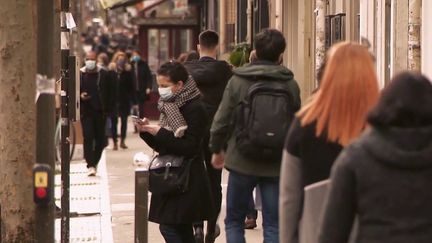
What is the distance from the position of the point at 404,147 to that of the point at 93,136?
15153 mm

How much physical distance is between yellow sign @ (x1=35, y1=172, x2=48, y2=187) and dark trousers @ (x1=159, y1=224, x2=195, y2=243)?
217cm

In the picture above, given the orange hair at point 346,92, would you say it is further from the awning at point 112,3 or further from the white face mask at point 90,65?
the awning at point 112,3

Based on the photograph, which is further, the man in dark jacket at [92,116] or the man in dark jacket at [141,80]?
the man in dark jacket at [141,80]

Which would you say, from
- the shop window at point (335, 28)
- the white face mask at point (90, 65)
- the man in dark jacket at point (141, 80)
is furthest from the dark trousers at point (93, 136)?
the man in dark jacket at point (141, 80)

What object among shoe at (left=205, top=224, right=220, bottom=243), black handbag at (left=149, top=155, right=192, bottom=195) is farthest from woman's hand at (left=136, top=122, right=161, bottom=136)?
shoe at (left=205, top=224, right=220, bottom=243)


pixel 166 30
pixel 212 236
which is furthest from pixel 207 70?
pixel 166 30

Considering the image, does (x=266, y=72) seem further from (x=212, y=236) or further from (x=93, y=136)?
(x=93, y=136)

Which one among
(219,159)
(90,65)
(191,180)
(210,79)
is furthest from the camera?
(90,65)

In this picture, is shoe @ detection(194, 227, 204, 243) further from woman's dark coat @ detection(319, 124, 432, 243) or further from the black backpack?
woman's dark coat @ detection(319, 124, 432, 243)

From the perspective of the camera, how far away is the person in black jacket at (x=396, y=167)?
5.30m

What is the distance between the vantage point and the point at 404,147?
5316mm

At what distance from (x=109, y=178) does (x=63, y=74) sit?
853 cm

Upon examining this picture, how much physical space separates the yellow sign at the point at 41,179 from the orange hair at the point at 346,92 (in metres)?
2.04

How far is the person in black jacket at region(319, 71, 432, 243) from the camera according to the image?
530 centimetres
